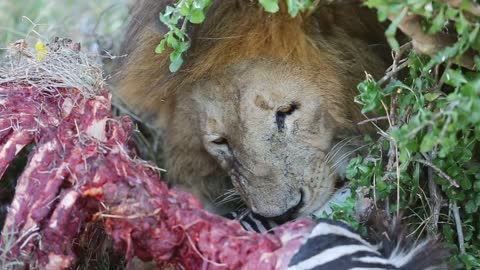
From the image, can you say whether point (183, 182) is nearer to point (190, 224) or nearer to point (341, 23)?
point (341, 23)

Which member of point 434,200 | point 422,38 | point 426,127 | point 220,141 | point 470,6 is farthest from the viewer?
point 220,141

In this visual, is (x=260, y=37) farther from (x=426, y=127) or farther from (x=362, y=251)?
(x=362, y=251)

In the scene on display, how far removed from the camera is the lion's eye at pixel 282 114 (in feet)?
8.29

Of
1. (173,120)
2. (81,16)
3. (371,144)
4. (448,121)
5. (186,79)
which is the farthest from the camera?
(81,16)

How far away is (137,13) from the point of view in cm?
278

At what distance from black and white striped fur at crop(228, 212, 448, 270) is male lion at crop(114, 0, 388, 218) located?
568 millimetres

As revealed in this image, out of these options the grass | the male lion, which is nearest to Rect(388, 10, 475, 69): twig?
the male lion

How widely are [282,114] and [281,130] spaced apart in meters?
0.05

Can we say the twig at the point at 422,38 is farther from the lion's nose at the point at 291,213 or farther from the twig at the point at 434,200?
the lion's nose at the point at 291,213

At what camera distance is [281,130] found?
2535 mm

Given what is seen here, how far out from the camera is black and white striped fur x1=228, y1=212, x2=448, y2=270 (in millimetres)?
1846

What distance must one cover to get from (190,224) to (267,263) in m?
0.19

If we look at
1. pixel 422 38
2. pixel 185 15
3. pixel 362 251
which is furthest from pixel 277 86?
pixel 362 251

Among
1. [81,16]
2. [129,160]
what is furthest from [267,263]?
[81,16]
